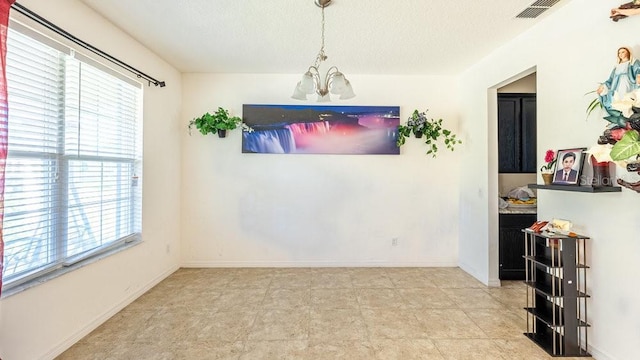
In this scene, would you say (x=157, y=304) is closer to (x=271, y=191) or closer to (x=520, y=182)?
(x=271, y=191)

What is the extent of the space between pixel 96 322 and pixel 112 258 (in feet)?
1.76

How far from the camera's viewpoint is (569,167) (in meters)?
2.21

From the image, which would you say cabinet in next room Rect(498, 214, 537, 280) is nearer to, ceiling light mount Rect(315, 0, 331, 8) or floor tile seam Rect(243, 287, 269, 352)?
floor tile seam Rect(243, 287, 269, 352)

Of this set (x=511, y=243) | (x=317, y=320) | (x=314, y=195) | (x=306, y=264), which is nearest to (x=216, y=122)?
(x=314, y=195)

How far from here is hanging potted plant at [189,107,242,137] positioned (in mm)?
3898

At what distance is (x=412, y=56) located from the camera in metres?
3.50

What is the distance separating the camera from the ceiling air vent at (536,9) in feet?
7.78

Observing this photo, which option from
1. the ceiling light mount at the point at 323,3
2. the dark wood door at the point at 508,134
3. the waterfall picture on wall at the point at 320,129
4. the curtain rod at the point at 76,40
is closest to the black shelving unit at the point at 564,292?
the dark wood door at the point at 508,134

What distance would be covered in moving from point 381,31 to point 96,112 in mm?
2693

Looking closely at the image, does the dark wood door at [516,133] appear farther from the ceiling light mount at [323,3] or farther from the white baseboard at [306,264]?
the ceiling light mount at [323,3]

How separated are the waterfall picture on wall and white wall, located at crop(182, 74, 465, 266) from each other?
110 mm

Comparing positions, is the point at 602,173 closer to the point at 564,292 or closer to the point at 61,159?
the point at 564,292

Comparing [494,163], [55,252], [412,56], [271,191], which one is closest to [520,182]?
[494,163]

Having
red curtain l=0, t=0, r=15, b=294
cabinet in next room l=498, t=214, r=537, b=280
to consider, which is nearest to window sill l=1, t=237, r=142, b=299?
red curtain l=0, t=0, r=15, b=294
